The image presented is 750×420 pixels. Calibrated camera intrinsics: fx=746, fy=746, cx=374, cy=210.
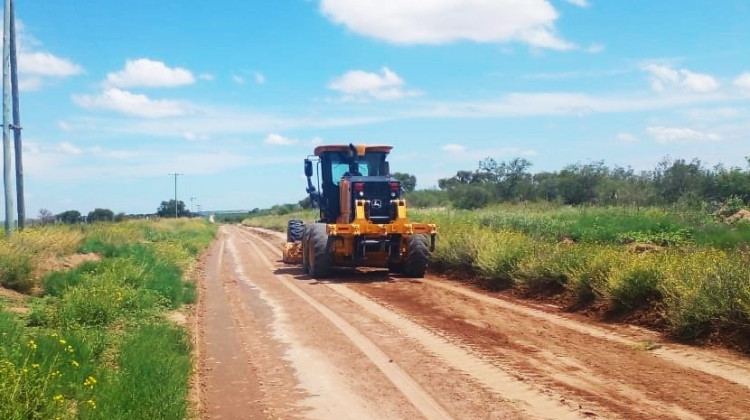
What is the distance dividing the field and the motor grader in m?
1.48

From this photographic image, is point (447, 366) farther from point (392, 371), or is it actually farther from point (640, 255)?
point (640, 255)

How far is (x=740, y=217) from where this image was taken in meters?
28.7

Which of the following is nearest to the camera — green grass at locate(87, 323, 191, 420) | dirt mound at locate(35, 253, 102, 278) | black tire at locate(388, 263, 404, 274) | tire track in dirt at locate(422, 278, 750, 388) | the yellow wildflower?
green grass at locate(87, 323, 191, 420)

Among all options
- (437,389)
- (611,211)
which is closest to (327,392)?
(437,389)

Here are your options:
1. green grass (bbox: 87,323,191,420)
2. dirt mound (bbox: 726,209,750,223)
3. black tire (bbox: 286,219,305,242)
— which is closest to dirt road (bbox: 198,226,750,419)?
green grass (bbox: 87,323,191,420)

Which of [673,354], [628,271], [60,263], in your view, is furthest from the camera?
[60,263]

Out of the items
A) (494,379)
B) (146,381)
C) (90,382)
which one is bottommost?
(494,379)

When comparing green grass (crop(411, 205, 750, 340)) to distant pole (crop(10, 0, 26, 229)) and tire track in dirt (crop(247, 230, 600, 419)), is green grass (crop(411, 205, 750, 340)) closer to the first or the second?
tire track in dirt (crop(247, 230, 600, 419))

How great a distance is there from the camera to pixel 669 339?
33.9 ft

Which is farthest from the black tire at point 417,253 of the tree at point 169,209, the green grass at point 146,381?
the tree at point 169,209

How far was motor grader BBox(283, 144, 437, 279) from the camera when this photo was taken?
1880 cm

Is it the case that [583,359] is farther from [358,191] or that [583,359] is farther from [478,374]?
[358,191]

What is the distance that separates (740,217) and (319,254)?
1833cm

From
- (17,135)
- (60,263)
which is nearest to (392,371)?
(60,263)
